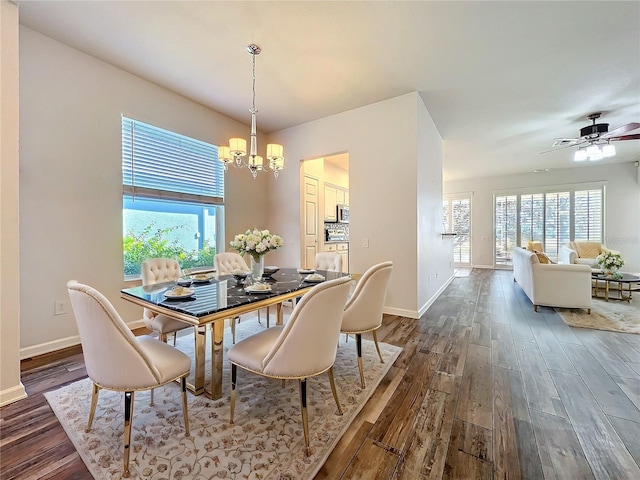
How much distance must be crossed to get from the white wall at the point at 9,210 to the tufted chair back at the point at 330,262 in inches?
105

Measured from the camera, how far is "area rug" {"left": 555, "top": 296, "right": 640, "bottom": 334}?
319cm

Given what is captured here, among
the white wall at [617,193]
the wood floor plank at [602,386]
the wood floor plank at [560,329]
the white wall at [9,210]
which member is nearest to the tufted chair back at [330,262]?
the wood floor plank at [602,386]

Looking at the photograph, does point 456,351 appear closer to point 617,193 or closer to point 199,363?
point 199,363

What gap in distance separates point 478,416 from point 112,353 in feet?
7.04

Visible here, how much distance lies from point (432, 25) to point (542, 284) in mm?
3744

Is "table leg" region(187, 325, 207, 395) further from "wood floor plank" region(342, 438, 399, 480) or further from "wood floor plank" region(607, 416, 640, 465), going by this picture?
"wood floor plank" region(607, 416, 640, 465)

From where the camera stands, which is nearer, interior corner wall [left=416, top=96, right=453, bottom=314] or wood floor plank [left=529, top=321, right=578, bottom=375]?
wood floor plank [left=529, top=321, right=578, bottom=375]

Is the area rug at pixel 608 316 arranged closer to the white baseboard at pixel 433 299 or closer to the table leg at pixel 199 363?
the white baseboard at pixel 433 299

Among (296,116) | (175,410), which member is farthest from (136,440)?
(296,116)

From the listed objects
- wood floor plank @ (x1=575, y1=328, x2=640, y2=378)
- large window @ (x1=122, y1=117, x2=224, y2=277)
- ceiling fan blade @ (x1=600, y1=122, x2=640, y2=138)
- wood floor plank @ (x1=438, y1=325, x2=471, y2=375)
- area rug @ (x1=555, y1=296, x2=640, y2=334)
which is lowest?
wood floor plank @ (x1=438, y1=325, x2=471, y2=375)

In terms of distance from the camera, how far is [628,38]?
252cm

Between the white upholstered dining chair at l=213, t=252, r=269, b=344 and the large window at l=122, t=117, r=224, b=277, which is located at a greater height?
the large window at l=122, t=117, r=224, b=277

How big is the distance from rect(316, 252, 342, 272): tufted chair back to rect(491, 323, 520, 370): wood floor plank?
1.78 m

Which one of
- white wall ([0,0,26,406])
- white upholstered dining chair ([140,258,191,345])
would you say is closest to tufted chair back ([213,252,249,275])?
white upholstered dining chair ([140,258,191,345])
